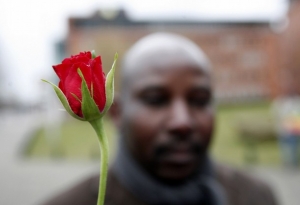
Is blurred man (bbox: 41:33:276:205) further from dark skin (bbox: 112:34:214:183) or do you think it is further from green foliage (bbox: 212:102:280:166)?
green foliage (bbox: 212:102:280:166)

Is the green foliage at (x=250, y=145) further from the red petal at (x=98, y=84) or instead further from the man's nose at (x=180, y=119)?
the red petal at (x=98, y=84)

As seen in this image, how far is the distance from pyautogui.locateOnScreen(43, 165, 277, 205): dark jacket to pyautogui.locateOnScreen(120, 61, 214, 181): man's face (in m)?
0.12

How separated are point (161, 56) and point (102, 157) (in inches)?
23.5

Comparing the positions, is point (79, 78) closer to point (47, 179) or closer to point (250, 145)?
point (47, 179)

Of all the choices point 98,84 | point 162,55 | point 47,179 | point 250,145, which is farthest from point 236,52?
point 98,84

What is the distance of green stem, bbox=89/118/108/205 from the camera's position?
18cm

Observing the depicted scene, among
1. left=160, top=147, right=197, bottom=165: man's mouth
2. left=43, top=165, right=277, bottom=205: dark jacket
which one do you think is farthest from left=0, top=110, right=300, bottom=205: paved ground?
left=160, top=147, right=197, bottom=165: man's mouth

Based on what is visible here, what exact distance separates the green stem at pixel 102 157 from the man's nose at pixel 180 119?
0.47m

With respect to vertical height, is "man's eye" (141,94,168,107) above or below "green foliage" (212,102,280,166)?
above

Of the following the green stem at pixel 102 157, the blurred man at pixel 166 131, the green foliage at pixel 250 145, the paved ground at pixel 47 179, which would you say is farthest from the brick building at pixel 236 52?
the green stem at pixel 102 157

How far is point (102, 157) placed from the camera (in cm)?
20

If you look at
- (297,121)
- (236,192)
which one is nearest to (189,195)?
(236,192)

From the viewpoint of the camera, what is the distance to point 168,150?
709 mm

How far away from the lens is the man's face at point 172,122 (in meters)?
0.71
